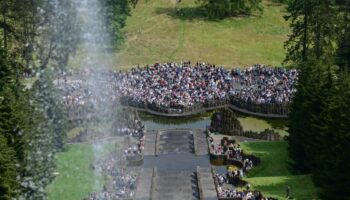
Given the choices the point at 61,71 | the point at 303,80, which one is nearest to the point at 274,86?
the point at 303,80

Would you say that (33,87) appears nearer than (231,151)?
No

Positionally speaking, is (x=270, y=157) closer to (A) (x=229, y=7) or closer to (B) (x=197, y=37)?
(B) (x=197, y=37)

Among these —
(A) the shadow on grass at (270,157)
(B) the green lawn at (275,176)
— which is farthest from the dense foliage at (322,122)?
(A) the shadow on grass at (270,157)

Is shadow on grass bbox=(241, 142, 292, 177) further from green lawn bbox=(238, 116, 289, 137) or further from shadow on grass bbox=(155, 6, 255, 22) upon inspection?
shadow on grass bbox=(155, 6, 255, 22)

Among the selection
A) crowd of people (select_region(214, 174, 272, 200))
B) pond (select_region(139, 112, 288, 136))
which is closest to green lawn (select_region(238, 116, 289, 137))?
pond (select_region(139, 112, 288, 136))

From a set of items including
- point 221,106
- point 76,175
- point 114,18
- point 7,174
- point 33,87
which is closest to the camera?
point 7,174

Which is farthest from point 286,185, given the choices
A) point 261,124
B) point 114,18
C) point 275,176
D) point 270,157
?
point 114,18
